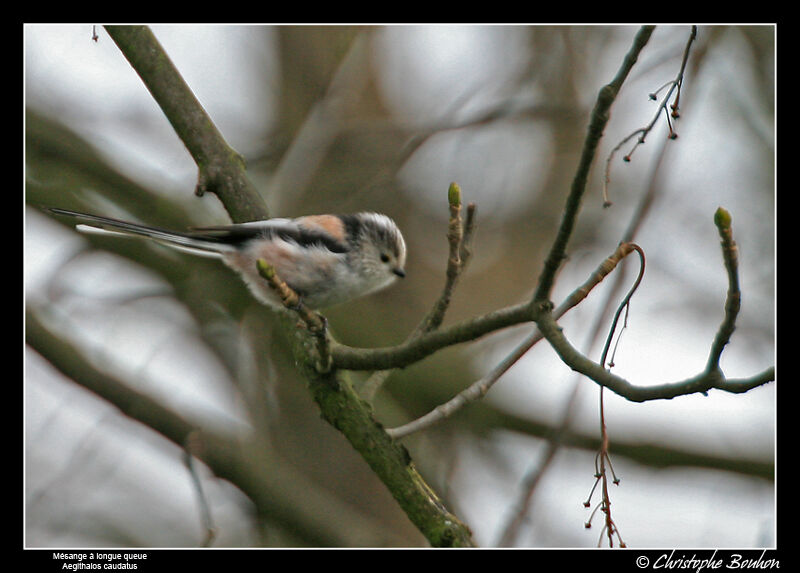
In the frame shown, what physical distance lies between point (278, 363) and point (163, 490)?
1.64m

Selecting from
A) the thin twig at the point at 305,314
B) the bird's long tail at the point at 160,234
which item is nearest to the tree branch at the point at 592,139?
the thin twig at the point at 305,314

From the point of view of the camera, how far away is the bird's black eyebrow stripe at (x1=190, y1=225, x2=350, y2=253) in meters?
3.69

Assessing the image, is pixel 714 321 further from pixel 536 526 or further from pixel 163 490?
pixel 163 490

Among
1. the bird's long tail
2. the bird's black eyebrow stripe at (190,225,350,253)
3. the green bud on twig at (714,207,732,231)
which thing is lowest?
the green bud on twig at (714,207,732,231)

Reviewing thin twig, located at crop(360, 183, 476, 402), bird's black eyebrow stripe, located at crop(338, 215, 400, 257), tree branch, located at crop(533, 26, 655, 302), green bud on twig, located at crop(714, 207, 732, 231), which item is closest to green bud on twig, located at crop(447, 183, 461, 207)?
thin twig, located at crop(360, 183, 476, 402)

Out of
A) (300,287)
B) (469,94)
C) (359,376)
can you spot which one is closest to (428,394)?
(359,376)

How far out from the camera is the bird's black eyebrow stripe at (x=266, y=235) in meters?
3.69

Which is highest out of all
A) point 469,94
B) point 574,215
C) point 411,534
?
point 469,94

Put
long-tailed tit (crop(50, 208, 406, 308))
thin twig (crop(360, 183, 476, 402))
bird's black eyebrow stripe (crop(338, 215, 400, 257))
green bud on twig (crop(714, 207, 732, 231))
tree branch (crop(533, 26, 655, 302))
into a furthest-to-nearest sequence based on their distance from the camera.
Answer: bird's black eyebrow stripe (crop(338, 215, 400, 257)) → long-tailed tit (crop(50, 208, 406, 308)) → thin twig (crop(360, 183, 476, 402)) → tree branch (crop(533, 26, 655, 302)) → green bud on twig (crop(714, 207, 732, 231))

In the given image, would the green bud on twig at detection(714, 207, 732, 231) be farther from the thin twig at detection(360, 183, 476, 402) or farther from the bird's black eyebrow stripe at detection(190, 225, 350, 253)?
the bird's black eyebrow stripe at detection(190, 225, 350, 253)

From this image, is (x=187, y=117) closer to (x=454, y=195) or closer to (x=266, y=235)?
(x=266, y=235)

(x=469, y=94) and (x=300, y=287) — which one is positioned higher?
(x=469, y=94)

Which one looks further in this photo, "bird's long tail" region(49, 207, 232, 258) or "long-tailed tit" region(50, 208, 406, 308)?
"long-tailed tit" region(50, 208, 406, 308)

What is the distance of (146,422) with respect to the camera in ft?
14.3
